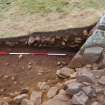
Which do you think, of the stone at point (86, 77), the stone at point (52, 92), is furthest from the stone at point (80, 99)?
the stone at point (52, 92)

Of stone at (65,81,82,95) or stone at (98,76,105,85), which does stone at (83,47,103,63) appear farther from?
stone at (65,81,82,95)

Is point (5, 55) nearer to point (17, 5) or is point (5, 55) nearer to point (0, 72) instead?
point (0, 72)

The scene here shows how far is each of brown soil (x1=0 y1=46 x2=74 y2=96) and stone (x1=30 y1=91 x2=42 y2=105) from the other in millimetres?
210

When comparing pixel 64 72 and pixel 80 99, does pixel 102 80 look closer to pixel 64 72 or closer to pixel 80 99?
pixel 80 99

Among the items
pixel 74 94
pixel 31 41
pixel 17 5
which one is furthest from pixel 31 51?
pixel 74 94

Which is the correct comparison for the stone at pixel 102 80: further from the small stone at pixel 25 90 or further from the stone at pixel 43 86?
the small stone at pixel 25 90

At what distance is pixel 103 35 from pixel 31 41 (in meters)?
0.90

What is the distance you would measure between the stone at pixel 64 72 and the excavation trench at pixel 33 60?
3.5 inches

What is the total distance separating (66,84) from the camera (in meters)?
3.46

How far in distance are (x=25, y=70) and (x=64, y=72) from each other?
533mm

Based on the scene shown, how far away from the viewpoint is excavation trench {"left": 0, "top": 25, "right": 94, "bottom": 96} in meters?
3.86

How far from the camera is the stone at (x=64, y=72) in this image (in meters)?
3.70

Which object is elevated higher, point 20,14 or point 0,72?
point 20,14

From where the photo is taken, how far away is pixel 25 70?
3.98 meters
